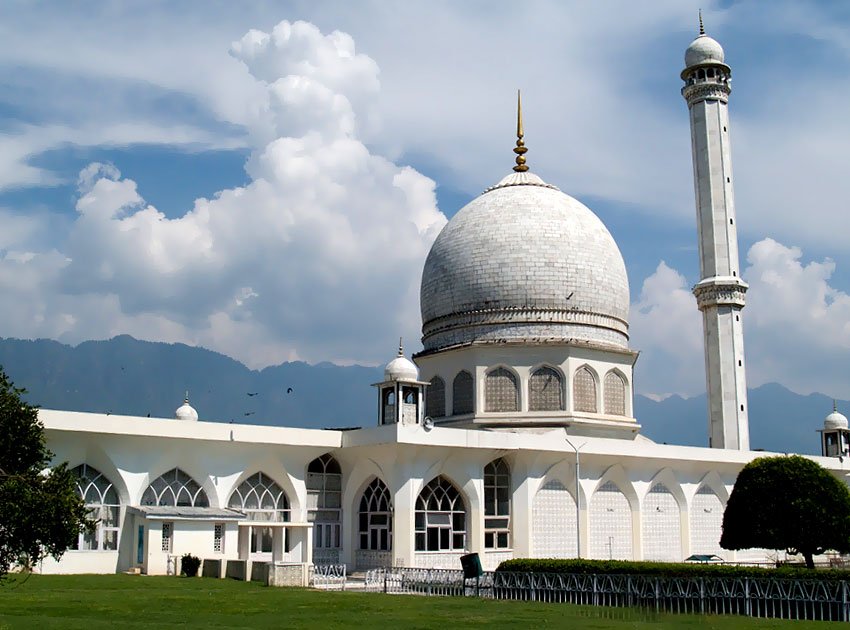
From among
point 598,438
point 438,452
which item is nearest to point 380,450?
point 438,452

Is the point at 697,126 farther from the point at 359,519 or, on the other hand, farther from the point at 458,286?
the point at 359,519

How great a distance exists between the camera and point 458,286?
43406 mm

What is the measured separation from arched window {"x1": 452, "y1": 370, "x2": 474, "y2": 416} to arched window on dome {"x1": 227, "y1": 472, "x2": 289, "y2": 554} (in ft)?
28.9

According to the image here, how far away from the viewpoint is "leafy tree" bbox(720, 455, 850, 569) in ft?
106

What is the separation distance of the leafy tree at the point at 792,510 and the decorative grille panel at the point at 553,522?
6.66 meters

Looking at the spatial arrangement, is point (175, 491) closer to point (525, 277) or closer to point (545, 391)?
point (545, 391)

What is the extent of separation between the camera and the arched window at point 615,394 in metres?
41.8

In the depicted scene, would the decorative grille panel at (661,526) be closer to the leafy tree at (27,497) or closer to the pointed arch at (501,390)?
the pointed arch at (501,390)

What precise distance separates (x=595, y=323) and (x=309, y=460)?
1383 cm

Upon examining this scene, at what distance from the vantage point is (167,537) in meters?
31.6

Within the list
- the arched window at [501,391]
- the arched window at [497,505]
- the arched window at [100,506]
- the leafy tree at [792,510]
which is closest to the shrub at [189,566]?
the arched window at [100,506]

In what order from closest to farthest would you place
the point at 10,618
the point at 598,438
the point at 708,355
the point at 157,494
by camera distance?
the point at 10,618
the point at 157,494
the point at 598,438
the point at 708,355

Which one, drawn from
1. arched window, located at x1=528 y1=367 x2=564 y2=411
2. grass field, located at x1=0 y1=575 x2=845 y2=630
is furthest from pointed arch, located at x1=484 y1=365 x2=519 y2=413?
grass field, located at x1=0 y1=575 x2=845 y2=630

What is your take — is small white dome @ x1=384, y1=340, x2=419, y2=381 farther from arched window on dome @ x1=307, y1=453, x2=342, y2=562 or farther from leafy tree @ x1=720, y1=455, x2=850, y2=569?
leafy tree @ x1=720, y1=455, x2=850, y2=569
